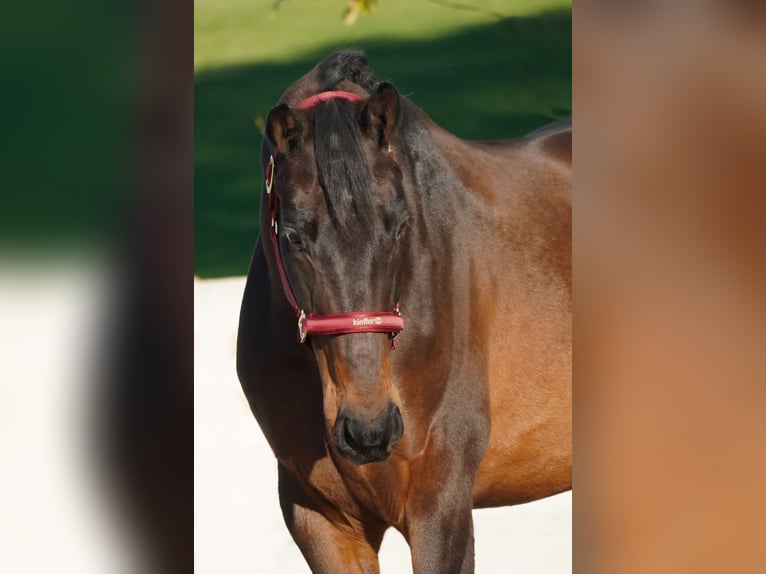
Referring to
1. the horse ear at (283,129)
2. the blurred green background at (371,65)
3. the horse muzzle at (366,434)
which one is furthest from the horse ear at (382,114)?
the blurred green background at (371,65)

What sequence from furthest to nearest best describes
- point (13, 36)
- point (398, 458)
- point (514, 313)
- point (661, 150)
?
1. point (514, 313)
2. point (398, 458)
3. point (13, 36)
4. point (661, 150)

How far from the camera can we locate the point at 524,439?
3.41 metres

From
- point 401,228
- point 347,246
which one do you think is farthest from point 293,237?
point 401,228

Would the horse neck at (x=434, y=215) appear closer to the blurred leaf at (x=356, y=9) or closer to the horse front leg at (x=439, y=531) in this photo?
the horse front leg at (x=439, y=531)

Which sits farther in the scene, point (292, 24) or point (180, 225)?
point (292, 24)

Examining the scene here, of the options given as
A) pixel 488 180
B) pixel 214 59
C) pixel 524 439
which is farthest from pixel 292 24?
pixel 524 439

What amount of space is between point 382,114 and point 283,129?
10.5 inches

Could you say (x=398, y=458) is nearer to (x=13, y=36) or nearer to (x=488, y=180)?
(x=488, y=180)

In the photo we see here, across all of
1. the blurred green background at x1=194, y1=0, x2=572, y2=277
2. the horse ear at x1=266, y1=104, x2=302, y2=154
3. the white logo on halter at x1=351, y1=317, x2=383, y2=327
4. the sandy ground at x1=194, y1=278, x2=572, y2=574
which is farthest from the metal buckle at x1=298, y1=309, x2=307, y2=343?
the sandy ground at x1=194, y1=278, x2=572, y2=574

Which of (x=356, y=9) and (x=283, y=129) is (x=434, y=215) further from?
(x=356, y=9)

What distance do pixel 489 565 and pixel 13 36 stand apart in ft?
9.70

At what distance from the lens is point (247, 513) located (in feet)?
14.4

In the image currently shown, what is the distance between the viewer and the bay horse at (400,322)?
2.51 m

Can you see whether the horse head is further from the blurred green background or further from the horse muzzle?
the blurred green background
